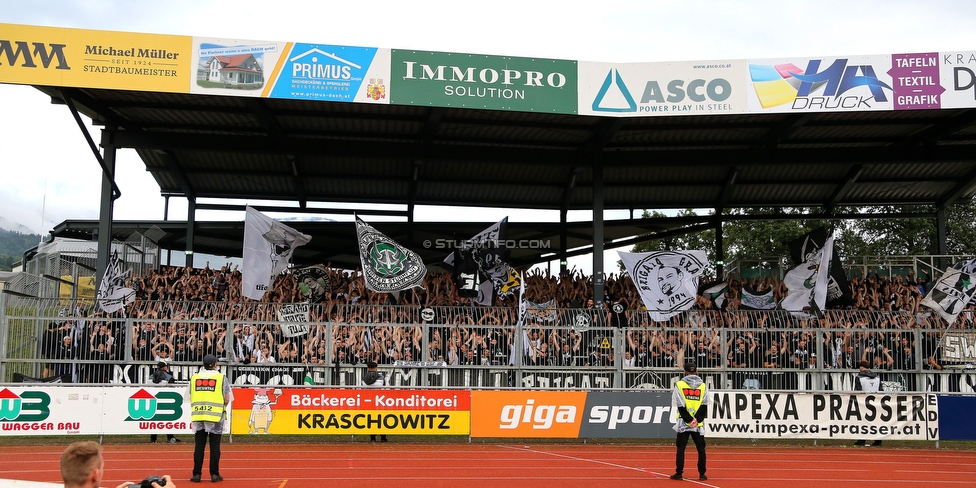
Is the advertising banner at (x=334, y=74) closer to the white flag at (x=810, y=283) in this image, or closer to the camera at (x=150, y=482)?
the white flag at (x=810, y=283)

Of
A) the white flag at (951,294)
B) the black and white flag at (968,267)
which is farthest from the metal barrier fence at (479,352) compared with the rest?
the black and white flag at (968,267)

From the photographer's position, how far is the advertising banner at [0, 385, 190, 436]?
56.7 feet

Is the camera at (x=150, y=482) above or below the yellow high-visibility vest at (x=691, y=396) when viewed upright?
above

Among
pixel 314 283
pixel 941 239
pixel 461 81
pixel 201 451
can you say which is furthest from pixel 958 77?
pixel 201 451

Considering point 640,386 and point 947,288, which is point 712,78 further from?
point 947,288

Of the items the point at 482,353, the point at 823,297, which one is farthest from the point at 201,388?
the point at 823,297

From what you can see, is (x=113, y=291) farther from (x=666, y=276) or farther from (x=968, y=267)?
(x=968, y=267)

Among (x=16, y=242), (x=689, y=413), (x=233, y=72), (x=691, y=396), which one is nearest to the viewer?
(x=689, y=413)

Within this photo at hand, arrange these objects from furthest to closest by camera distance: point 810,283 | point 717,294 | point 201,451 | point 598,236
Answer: point 717,294
point 810,283
point 598,236
point 201,451

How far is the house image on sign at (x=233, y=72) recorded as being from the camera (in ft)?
64.1

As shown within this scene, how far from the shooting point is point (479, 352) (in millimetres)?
20688

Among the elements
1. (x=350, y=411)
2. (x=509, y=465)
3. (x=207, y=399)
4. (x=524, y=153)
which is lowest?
(x=509, y=465)

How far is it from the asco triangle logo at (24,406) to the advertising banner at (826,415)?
45.8 ft

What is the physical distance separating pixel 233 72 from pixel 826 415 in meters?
15.4
